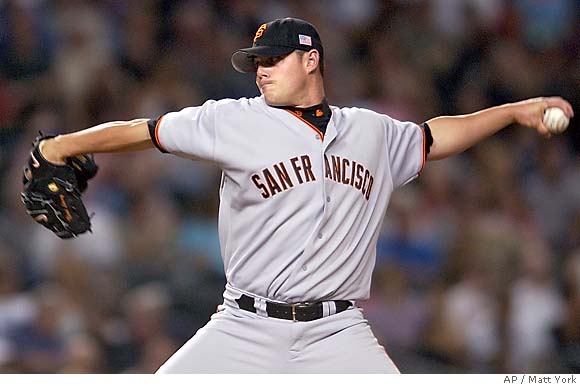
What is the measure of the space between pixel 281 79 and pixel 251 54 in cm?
12

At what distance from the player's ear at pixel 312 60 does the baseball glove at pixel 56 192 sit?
0.77 m

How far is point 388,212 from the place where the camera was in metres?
6.34

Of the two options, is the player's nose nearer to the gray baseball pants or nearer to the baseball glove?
the baseball glove

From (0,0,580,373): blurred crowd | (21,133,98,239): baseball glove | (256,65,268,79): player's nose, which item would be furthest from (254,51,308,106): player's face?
(0,0,580,373): blurred crowd

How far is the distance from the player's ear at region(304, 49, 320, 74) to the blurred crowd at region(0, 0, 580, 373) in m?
2.38

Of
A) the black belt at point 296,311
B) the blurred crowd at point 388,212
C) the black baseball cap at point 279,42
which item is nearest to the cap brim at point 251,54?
the black baseball cap at point 279,42

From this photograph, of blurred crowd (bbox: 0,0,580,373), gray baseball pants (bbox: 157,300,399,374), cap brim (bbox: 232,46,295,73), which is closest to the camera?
gray baseball pants (bbox: 157,300,399,374)

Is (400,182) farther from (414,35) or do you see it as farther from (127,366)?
(414,35)

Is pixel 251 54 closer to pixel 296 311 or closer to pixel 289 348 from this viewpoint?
pixel 296 311

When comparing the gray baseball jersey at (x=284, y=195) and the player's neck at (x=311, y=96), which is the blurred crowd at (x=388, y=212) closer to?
the gray baseball jersey at (x=284, y=195)

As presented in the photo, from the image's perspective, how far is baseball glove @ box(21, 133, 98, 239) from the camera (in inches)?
140

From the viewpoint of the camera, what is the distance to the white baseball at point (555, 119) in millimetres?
3686

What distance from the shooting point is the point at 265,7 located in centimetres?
732

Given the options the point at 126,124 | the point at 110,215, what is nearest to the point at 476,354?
the point at 110,215
